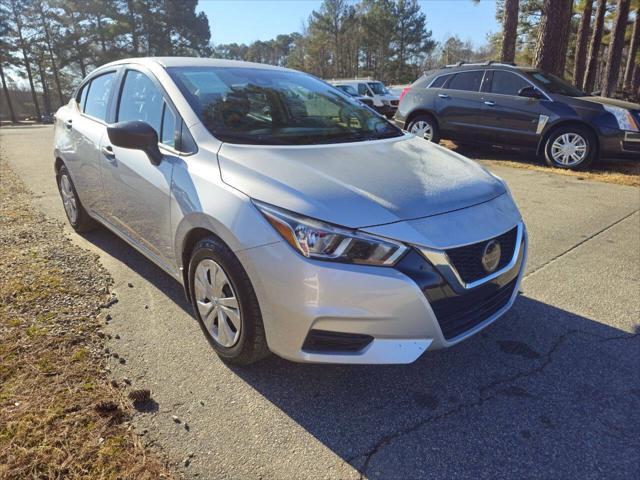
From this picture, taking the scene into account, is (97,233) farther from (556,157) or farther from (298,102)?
(556,157)

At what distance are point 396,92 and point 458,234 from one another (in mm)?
23888

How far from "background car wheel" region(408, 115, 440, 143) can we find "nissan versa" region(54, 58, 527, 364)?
6.28 meters

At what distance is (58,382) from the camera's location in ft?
7.88

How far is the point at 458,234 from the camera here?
2.16 meters

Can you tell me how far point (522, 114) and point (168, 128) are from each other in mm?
7133

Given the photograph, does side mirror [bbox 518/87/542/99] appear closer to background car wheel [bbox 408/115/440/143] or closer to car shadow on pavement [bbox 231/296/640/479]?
background car wheel [bbox 408/115/440/143]

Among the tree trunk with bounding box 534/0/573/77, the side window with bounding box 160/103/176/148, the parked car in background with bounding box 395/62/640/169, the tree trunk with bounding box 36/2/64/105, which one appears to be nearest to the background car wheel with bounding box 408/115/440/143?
the parked car in background with bounding box 395/62/640/169

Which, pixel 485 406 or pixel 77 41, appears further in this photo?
pixel 77 41

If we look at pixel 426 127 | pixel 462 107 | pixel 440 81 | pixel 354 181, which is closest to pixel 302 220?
pixel 354 181

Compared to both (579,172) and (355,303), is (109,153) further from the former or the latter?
(579,172)

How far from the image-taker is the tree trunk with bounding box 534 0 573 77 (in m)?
10.1

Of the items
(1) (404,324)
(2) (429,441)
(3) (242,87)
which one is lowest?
(2) (429,441)

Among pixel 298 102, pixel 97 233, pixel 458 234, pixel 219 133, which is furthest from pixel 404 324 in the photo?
pixel 97 233

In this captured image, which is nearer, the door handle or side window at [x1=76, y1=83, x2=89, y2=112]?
the door handle
